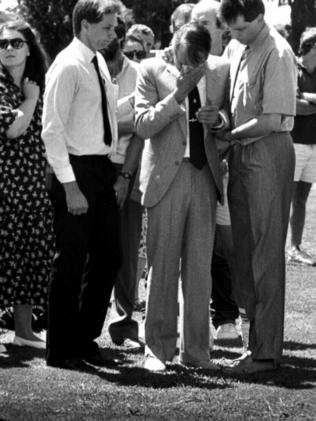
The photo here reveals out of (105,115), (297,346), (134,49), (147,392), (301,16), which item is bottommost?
(301,16)

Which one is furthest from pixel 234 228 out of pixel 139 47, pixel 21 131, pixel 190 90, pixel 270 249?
pixel 139 47

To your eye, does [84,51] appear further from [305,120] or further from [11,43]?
[305,120]

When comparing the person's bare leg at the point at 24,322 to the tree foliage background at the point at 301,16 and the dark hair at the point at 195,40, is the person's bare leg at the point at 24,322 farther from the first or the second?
the tree foliage background at the point at 301,16

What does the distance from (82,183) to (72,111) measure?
0.43 metres

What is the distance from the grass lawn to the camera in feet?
20.6

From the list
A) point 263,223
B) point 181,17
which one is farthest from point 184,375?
point 181,17

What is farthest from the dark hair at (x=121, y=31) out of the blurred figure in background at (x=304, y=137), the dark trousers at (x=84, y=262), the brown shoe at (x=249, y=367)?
the blurred figure in background at (x=304, y=137)

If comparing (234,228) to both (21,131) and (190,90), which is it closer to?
(190,90)

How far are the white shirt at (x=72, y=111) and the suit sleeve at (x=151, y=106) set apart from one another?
0.21 metres

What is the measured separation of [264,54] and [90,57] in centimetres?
105

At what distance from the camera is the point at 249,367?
7270 mm

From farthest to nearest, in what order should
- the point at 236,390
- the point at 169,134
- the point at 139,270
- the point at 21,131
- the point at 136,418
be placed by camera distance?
the point at 139,270, the point at 21,131, the point at 169,134, the point at 236,390, the point at 136,418

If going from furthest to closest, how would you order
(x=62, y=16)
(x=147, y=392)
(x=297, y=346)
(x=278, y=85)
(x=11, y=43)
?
1. (x=62, y=16)
2. (x=297, y=346)
3. (x=11, y=43)
4. (x=278, y=85)
5. (x=147, y=392)

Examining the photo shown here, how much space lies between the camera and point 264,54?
7.02 metres
